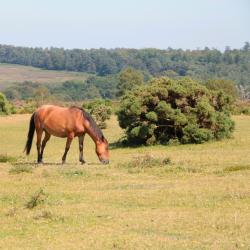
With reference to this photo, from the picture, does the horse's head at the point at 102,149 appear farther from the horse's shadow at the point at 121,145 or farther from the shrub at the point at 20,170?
the horse's shadow at the point at 121,145

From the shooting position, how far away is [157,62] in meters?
168

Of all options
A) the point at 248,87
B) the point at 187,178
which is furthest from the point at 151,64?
the point at 187,178

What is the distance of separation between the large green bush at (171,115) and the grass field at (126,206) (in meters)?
8.15

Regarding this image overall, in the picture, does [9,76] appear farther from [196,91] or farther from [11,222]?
[11,222]

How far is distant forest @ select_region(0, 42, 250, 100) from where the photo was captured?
13512 centimetres

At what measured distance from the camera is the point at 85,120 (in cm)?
1898

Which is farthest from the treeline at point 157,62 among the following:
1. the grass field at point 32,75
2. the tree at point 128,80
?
the tree at point 128,80

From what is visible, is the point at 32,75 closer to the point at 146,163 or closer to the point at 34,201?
the point at 146,163

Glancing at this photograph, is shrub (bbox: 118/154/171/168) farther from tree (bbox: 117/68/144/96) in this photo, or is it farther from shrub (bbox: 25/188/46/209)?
tree (bbox: 117/68/144/96)

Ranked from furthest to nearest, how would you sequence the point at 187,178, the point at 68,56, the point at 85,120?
the point at 68,56 → the point at 85,120 → the point at 187,178

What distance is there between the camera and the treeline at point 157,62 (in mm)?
152375

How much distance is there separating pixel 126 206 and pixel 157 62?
15828 cm

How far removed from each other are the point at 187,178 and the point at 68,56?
575 feet

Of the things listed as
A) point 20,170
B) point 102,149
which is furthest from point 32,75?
point 20,170
